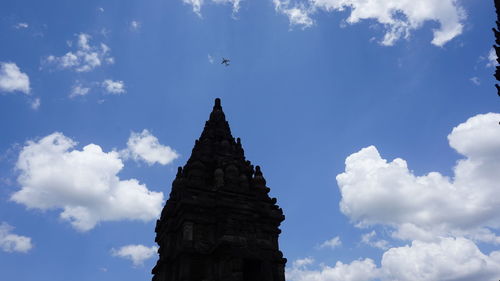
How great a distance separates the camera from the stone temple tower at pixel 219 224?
2041cm

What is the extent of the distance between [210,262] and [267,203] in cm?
586

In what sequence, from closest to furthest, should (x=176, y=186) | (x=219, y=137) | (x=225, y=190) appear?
(x=225, y=190), (x=176, y=186), (x=219, y=137)

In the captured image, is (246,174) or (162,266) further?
(246,174)

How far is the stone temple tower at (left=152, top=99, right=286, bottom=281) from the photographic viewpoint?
803 inches

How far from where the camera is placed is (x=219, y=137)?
30.1 meters

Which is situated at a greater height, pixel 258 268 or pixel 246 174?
pixel 246 174

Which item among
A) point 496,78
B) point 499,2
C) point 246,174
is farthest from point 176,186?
point 499,2

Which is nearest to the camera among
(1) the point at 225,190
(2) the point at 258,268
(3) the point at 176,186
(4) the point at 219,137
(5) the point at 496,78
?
(5) the point at 496,78

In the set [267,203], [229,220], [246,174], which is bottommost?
[229,220]

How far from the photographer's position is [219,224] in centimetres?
2264

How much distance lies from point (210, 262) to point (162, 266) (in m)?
3.95

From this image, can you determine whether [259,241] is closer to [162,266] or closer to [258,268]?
[258,268]

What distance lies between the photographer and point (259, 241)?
2141cm

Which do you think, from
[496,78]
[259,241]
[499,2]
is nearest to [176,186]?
[259,241]
